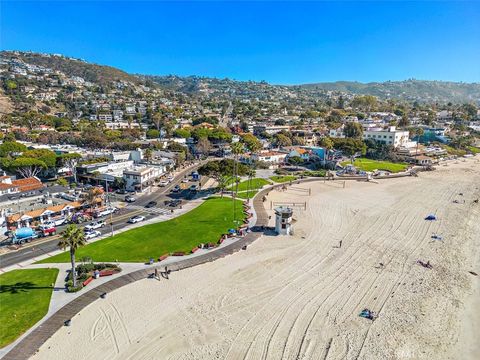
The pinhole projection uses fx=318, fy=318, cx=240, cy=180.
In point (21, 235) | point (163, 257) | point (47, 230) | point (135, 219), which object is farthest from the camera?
point (135, 219)

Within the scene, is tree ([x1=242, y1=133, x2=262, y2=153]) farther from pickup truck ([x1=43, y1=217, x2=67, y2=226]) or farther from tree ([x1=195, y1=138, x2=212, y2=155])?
pickup truck ([x1=43, y1=217, x2=67, y2=226])

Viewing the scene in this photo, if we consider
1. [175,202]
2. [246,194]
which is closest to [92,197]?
[175,202]

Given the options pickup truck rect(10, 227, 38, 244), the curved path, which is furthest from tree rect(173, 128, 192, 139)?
pickup truck rect(10, 227, 38, 244)

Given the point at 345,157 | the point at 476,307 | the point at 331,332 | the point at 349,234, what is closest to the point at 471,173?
the point at 345,157

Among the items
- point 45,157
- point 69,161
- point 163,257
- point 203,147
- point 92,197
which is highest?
point 45,157

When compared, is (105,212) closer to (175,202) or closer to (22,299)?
(175,202)

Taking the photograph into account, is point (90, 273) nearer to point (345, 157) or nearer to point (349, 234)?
point (349, 234)
